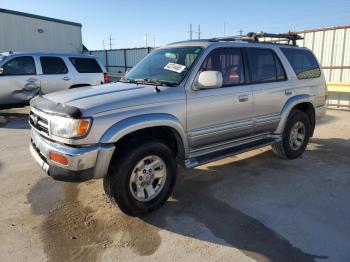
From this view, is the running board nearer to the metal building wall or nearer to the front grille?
the front grille

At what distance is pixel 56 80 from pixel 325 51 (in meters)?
8.87

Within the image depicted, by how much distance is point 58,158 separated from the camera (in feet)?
11.0

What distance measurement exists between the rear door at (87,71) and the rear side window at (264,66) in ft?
21.3

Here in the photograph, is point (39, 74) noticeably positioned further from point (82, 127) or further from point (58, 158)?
point (82, 127)

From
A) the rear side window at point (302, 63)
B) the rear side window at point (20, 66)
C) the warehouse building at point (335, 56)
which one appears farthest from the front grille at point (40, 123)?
the warehouse building at point (335, 56)

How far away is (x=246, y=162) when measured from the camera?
568 cm

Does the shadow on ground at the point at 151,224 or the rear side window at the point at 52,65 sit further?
the rear side window at the point at 52,65

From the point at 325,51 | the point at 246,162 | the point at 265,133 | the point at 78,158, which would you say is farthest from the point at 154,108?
the point at 325,51

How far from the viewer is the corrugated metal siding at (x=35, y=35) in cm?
2081

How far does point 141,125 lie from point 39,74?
7304mm

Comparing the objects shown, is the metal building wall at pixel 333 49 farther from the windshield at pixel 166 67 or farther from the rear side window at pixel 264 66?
the windshield at pixel 166 67

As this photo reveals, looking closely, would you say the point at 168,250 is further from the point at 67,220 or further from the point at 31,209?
the point at 31,209

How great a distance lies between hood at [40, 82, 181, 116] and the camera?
3.39m

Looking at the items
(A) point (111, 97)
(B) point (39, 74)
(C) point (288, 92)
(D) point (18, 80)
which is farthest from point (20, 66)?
(C) point (288, 92)
